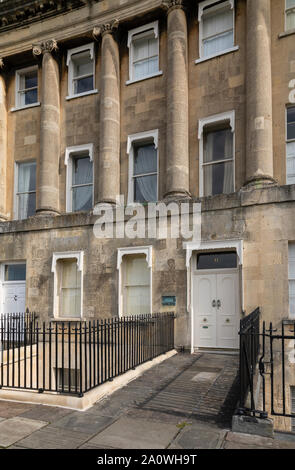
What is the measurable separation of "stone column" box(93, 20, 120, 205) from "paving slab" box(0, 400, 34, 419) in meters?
8.32

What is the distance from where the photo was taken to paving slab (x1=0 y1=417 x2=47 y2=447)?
558 cm

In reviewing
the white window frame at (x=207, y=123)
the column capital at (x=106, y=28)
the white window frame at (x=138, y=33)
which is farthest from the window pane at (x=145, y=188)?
the column capital at (x=106, y=28)

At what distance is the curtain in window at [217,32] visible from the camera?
13.9 meters

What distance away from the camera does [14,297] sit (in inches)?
635

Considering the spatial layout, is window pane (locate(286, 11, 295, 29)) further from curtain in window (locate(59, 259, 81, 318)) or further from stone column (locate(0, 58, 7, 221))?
stone column (locate(0, 58, 7, 221))

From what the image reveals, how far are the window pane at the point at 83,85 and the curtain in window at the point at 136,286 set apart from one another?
24.7 feet

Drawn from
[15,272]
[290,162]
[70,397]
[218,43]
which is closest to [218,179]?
[290,162]

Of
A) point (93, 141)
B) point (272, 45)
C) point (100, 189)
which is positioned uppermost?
point (272, 45)

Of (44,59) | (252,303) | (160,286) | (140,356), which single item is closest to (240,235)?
(252,303)

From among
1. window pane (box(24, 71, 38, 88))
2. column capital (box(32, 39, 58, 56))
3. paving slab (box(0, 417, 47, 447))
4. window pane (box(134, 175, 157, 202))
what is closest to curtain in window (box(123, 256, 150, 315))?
window pane (box(134, 175, 157, 202))

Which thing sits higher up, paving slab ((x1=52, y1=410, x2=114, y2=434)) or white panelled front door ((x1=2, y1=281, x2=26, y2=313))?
white panelled front door ((x1=2, y1=281, x2=26, y2=313))

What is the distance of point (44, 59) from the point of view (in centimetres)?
1667

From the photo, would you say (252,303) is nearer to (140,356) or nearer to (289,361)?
(289,361)
